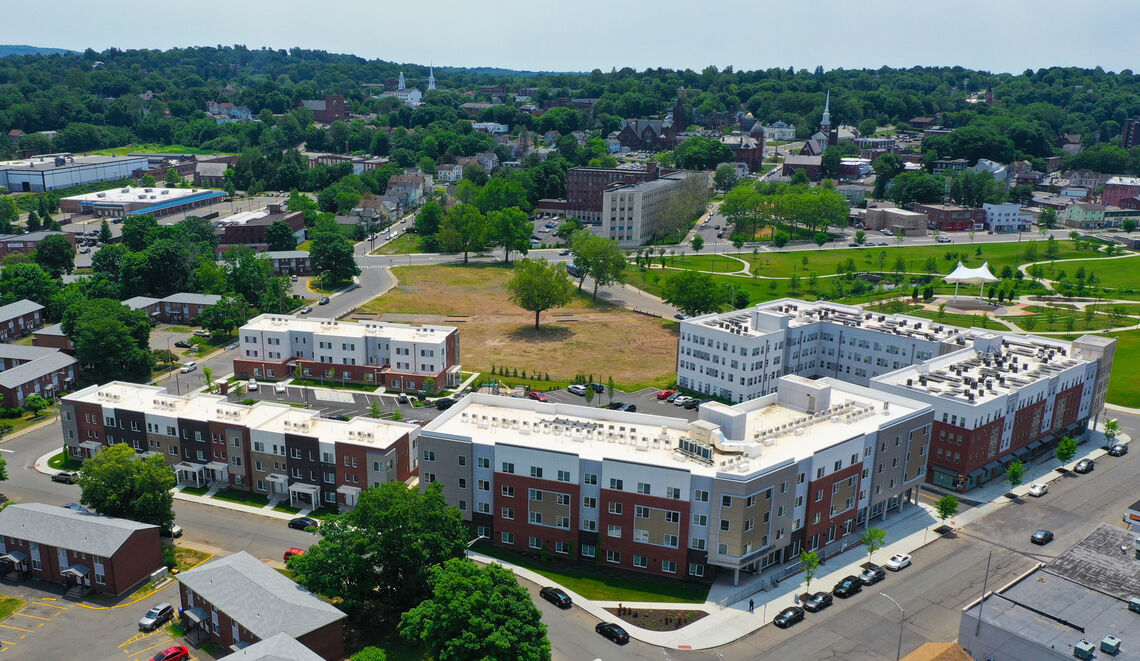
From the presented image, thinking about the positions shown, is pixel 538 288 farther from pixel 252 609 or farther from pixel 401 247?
pixel 252 609

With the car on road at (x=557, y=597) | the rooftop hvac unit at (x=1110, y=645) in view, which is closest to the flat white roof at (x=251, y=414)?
the car on road at (x=557, y=597)

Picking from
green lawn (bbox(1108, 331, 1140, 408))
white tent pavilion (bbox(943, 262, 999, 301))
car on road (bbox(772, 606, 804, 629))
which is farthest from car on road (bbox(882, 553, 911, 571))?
white tent pavilion (bbox(943, 262, 999, 301))

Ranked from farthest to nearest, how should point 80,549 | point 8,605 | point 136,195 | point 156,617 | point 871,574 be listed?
point 136,195 < point 871,574 < point 80,549 < point 8,605 < point 156,617

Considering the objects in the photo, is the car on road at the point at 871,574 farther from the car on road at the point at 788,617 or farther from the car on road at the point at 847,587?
the car on road at the point at 788,617

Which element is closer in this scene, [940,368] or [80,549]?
[80,549]

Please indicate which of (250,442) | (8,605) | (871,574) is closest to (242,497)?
(250,442)

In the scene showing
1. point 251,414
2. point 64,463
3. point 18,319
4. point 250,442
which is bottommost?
point 64,463
